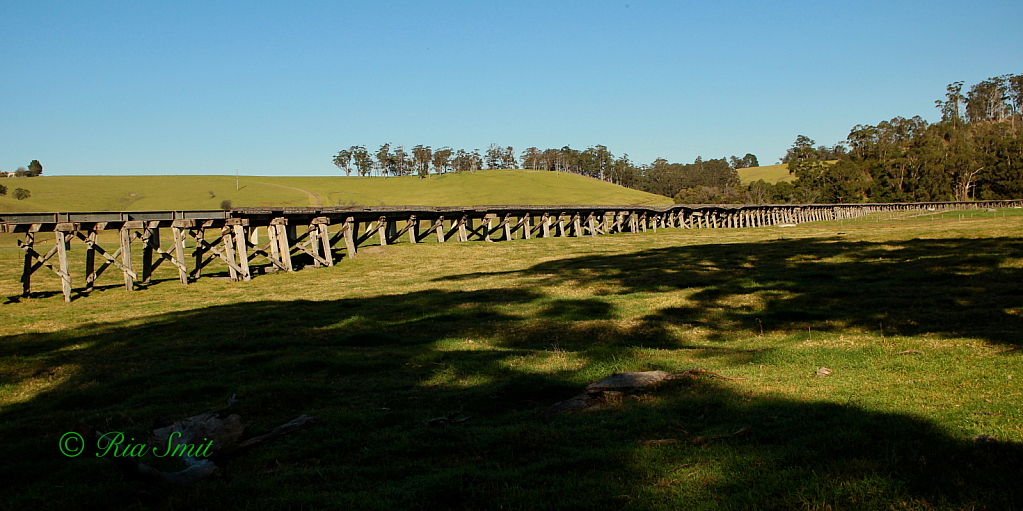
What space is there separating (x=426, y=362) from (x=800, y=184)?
131 m

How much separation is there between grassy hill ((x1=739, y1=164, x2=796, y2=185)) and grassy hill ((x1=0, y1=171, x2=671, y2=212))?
5224 centimetres

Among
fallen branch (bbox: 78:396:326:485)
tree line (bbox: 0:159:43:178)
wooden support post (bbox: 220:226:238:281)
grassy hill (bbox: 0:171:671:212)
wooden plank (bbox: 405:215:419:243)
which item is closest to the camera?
fallen branch (bbox: 78:396:326:485)

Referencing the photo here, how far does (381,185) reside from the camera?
142 m

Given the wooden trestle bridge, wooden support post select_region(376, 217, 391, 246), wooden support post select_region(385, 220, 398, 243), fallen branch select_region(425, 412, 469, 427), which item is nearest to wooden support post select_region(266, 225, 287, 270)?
the wooden trestle bridge

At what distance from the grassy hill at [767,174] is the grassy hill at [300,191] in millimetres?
52239

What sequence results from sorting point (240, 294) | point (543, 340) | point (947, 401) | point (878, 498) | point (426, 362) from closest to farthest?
point (878, 498)
point (947, 401)
point (426, 362)
point (543, 340)
point (240, 294)

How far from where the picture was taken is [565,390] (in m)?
7.53

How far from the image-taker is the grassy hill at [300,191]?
97312mm

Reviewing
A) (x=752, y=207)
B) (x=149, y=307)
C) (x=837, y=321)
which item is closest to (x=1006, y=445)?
(x=837, y=321)

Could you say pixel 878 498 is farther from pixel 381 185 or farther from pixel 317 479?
pixel 381 185

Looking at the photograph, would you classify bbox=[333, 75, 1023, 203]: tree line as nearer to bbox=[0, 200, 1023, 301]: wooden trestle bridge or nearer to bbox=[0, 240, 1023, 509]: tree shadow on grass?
bbox=[0, 200, 1023, 301]: wooden trestle bridge

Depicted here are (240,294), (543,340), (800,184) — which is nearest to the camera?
(543,340)

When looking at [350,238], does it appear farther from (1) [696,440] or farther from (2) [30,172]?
(2) [30,172]

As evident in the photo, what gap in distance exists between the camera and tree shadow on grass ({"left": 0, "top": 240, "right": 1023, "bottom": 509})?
179 inches
